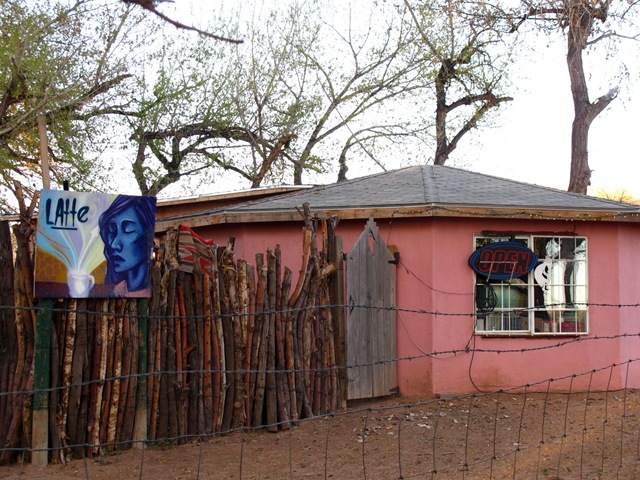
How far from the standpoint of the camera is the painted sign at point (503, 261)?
10.4 meters

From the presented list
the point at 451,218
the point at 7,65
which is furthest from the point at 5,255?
the point at 7,65

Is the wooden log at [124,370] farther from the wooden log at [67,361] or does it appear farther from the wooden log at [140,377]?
the wooden log at [67,361]

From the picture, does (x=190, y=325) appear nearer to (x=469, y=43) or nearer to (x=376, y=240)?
(x=376, y=240)

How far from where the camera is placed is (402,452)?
7.30m

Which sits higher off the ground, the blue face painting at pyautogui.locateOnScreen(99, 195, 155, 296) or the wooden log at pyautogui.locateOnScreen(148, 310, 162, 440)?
the blue face painting at pyautogui.locateOnScreen(99, 195, 155, 296)

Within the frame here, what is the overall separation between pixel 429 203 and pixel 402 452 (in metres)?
3.90

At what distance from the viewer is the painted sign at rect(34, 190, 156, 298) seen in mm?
6609

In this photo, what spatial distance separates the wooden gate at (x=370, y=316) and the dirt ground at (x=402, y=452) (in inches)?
21.5

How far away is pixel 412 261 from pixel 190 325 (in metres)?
3.91

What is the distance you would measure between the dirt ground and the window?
65.6 inches

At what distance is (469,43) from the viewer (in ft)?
84.6

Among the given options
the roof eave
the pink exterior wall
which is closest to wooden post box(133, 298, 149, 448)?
the roof eave

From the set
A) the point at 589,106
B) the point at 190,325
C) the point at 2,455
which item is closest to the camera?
the point at 2,455

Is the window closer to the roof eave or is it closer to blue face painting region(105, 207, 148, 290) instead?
the roof eave
